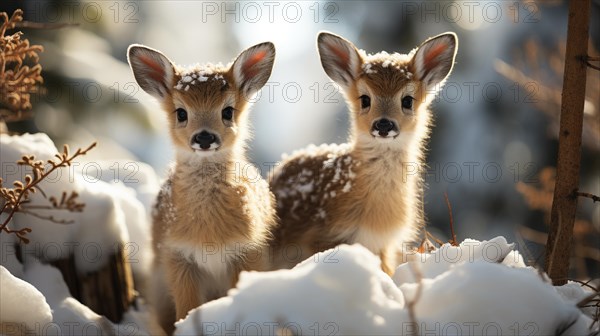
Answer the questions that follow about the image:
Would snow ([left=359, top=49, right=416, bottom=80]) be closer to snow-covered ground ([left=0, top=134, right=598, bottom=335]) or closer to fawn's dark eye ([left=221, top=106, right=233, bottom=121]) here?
fawn's dark eye ([left=221, top=106, right=233, bottom=121])

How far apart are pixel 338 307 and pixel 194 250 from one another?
192cm

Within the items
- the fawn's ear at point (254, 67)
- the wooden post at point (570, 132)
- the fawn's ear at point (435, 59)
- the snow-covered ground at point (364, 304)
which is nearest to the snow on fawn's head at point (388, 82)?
the fawn's ear at point (435, 59)

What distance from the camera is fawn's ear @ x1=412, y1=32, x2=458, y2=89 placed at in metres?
5.51

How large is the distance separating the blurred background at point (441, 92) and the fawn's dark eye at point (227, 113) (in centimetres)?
381

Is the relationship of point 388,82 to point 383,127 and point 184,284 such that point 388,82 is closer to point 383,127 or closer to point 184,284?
point 383,127

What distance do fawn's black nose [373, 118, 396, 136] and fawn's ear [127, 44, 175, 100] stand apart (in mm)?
1483

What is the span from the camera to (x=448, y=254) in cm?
417

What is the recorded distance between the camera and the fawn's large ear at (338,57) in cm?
550

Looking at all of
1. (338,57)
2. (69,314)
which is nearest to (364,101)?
(338,57)

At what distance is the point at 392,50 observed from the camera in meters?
12.6

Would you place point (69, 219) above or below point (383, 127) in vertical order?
below

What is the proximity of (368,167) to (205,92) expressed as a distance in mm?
1350

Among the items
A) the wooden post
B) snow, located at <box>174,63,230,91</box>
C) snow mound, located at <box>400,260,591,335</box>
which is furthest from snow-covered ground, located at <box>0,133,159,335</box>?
the wooden post

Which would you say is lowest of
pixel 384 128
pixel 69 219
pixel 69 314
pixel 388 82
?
pixel 69 314
